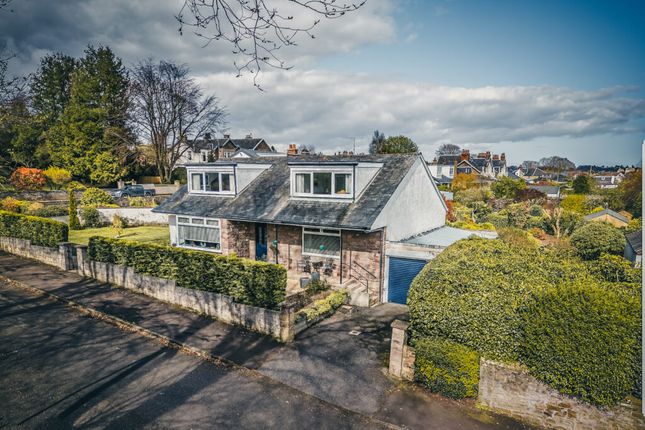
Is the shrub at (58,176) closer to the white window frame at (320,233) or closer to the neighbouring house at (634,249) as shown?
the white window frame at (320,233)

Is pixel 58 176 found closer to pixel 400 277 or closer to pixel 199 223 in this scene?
pixel 199 223

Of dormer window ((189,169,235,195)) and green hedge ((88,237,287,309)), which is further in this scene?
dormer window ((189,169,235,195))

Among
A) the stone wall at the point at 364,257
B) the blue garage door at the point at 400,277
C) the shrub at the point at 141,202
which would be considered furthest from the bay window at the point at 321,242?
the shrub at the point at 141,202

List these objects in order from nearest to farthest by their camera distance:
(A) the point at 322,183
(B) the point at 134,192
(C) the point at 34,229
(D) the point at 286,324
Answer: (D) the point at 286,324 → (A) the point at 322,183 → (C) the point at 34,229 → (B) the point at 134,192

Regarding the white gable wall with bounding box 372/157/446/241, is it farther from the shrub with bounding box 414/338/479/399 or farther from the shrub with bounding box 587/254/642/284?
the shrub with bounding box 587/254/642/284

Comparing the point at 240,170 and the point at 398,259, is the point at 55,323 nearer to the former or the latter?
the point at 240,170

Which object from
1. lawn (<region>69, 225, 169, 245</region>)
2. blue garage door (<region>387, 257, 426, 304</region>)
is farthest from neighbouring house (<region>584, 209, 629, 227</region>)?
lawn (<region>69, 225, 169, 245</region>)

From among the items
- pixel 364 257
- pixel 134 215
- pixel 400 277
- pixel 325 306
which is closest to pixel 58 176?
pixel 134 215
